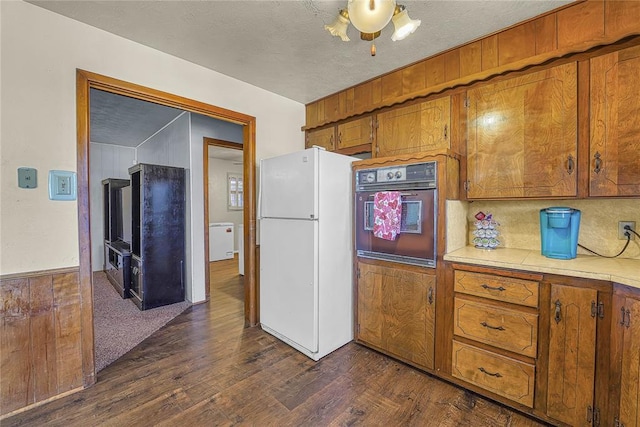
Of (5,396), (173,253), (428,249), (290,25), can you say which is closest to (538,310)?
(428,249)

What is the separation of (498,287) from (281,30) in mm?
2211

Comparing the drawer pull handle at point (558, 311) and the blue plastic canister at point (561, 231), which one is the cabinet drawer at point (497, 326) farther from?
the blue plastic canister at point (561, 231)

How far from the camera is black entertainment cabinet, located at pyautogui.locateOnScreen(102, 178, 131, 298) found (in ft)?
11.8

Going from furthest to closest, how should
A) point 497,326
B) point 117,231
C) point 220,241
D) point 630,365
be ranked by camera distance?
point 220,241
point 117,231
point 497,326
point 630,365

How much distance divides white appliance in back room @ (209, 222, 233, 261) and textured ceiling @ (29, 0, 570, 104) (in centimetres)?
427

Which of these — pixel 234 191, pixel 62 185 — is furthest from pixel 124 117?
pixel 234 191

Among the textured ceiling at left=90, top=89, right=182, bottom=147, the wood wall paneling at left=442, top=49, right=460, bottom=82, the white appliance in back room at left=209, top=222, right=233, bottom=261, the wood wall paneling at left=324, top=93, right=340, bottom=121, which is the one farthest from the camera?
the white appliance in back room at left=209, top=222, right=233, bottom=261

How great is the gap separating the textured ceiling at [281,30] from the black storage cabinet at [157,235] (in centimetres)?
157

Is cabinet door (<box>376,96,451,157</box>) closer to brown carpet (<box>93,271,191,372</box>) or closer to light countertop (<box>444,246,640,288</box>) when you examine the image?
light countertop (<box>444,246,640,288</box>)

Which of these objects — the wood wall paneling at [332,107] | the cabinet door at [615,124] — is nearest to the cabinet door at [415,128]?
the wood wall paneling at [332,107]

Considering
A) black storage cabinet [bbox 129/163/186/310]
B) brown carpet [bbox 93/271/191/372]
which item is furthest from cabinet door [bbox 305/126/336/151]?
brown carpet [bbox 93/271/191/372]

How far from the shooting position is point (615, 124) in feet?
4.99

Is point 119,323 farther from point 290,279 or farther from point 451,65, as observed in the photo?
point 451,65

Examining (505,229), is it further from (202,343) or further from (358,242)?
(202,343)
